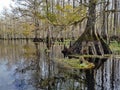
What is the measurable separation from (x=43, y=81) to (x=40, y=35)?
62474mm

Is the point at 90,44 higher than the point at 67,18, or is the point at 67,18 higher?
the point at 67,18

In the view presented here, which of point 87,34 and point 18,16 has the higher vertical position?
point 18,16

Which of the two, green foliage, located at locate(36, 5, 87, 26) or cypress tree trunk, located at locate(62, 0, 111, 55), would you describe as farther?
green foliage, located at locate(36, 5, 87, 26)

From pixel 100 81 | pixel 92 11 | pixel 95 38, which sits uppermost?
pixel 92 11

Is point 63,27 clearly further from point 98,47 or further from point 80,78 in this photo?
point 80,78

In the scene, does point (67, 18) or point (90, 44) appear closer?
point (90, 44)

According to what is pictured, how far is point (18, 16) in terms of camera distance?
47.7 m

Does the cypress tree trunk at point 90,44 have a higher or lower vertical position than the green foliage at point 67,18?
lower

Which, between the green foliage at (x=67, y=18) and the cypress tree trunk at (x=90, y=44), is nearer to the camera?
the cypress tree trunk at (x=90, y=44)

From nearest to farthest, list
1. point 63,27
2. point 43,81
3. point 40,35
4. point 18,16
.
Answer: point 43,81 < point 63,27 < point 18,16 < point 40,35

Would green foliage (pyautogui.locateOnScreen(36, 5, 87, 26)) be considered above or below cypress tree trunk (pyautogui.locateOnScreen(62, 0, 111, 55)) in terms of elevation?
above

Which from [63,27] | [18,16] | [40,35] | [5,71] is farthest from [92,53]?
[40,35]

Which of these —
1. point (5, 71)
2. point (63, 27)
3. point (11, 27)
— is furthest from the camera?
point (11, 27)

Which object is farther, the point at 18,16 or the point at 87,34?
the point at 18,16
